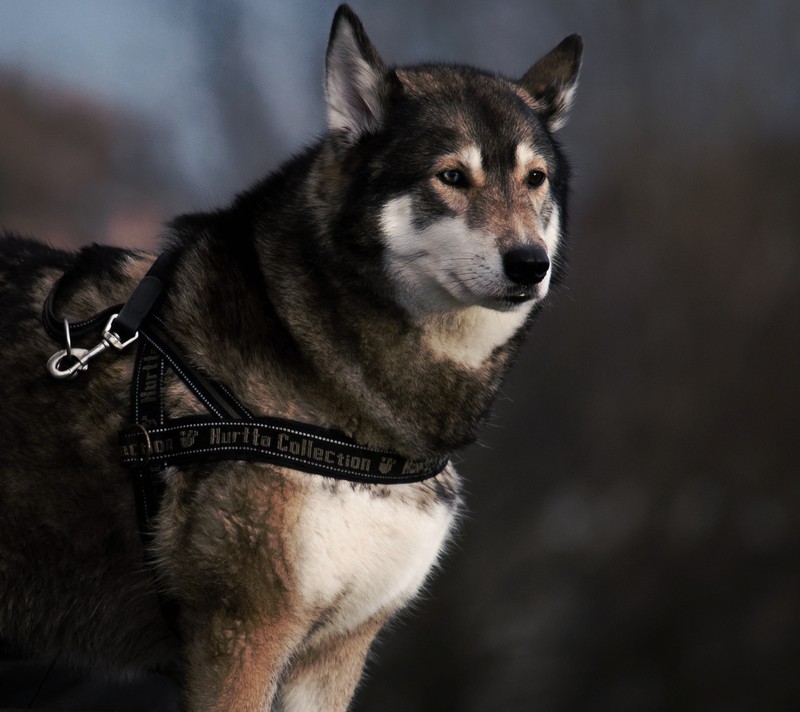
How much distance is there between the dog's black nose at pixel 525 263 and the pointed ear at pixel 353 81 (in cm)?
38

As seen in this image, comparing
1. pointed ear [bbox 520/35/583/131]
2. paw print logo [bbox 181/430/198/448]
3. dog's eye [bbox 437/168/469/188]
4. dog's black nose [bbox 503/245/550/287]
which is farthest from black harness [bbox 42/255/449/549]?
pointed ear [bbox 520/35/583/131]

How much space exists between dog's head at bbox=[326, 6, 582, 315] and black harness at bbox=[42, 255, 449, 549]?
30 cm

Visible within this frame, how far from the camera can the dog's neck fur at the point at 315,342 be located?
1.73m

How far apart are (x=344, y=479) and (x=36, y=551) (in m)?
0.57

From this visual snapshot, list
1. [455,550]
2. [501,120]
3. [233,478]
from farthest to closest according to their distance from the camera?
1. [455,550]
2. [501,120]
3. [233,478]

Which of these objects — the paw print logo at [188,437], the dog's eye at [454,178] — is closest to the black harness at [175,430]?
the paw print logo at [188,437]

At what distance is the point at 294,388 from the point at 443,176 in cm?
47

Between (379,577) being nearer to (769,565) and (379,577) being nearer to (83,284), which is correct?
(83,284)

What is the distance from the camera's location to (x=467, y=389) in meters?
1.83

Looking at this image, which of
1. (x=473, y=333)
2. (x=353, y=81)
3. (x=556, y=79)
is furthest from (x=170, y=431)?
(x=556, y=79)

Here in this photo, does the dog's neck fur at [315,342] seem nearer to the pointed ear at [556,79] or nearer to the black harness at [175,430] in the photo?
the black harness at [175,430]

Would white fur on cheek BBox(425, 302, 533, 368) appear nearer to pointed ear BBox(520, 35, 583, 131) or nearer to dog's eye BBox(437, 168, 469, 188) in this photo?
dog's eye BBox(437, 168, 469, 188)

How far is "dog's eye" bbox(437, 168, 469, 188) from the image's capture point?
1.75 metres

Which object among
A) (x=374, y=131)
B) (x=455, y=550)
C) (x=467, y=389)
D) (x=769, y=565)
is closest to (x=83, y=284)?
(x=374, y=131)
